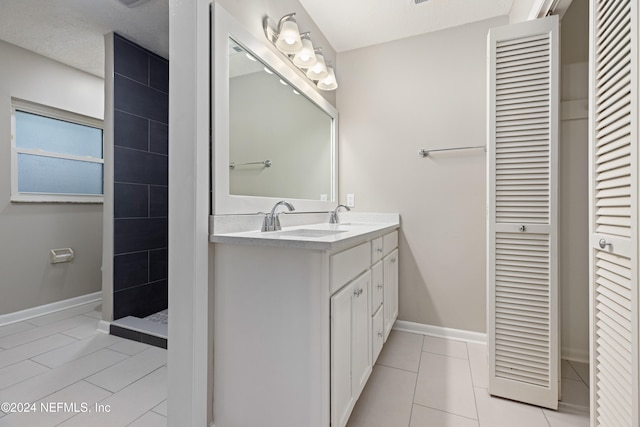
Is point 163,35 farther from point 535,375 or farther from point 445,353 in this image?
point 535,375

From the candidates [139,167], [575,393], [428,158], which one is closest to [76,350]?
[139,167]

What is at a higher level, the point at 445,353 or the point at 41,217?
the point at 41,217

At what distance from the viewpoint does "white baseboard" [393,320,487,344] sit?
2.21 metres

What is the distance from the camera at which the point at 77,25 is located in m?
2.28

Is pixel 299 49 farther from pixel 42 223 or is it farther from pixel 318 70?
pixel 42 223

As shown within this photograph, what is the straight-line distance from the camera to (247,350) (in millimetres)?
1235

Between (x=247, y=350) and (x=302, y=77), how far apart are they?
1.71 metres

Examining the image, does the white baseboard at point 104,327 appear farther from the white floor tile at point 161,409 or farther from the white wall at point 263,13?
the white wall at point 263,13

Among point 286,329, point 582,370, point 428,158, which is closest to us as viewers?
point 286,329

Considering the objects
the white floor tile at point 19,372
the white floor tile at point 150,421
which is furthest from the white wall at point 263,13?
the white floor tile at point 19,372

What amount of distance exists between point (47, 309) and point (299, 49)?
3107mm

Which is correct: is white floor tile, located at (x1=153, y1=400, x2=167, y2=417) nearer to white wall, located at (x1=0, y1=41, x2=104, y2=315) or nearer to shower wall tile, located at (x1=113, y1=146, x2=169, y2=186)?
shower wall tile, located at (x1=113, y1=146, x2=169, y2=186)

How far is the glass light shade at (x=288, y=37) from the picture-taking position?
1714 mm

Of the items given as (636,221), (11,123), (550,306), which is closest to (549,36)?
(636,221)
